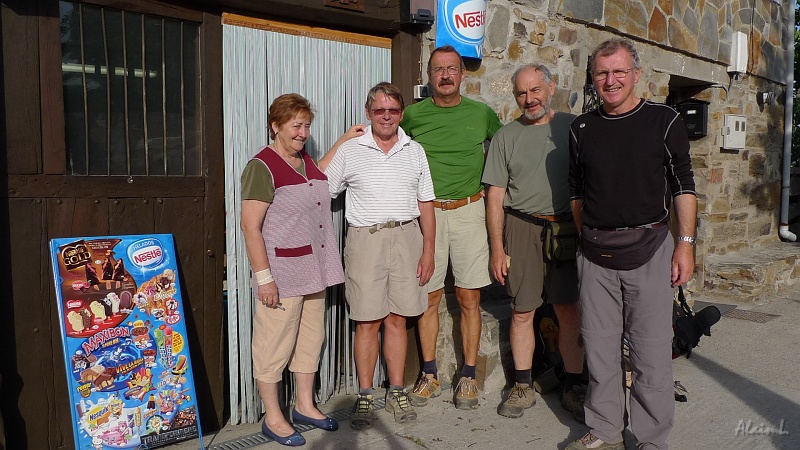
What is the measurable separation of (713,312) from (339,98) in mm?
2687

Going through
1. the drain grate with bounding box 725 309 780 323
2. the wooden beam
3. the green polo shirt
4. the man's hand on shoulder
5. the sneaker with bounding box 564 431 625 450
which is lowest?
the drain grate with bounding box 725 309 780 323

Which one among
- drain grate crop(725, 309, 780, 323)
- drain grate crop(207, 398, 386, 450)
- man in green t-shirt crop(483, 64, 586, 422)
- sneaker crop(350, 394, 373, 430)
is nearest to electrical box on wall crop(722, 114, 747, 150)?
drain grate crop(725, 309, 780, 323)

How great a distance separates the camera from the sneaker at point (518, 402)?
3584 millimetres

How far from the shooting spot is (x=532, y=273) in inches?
139

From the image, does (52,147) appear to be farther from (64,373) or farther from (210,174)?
(64,373)

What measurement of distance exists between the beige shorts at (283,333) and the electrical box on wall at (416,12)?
5.66 ft

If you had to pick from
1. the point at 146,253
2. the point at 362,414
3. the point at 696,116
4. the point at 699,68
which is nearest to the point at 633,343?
the point at 362,414

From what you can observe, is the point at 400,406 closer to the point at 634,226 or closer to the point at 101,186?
the point at 634,226

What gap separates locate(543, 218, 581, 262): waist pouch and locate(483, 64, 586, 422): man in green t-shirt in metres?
0.02

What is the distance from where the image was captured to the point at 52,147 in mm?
2803

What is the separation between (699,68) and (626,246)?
4.71 metres

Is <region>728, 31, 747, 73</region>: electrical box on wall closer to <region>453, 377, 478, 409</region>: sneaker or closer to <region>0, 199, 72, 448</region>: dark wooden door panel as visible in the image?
<region>453, 377, 478, 409</region>: sneaker

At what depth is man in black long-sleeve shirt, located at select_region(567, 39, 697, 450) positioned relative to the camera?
9.28 feet

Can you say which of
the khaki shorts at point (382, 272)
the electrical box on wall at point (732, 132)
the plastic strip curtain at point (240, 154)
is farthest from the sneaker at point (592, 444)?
the electrical box on wall at point (732, 132)
